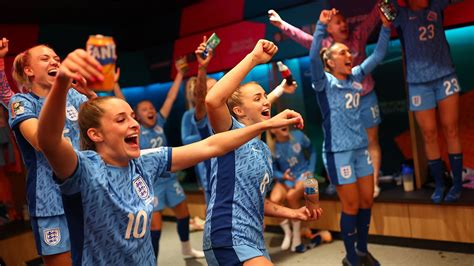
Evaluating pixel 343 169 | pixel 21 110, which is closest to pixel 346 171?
pixel 343 169

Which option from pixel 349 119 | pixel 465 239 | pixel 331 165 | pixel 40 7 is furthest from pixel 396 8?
pixel 40 7

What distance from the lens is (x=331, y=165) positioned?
3045 millimetres

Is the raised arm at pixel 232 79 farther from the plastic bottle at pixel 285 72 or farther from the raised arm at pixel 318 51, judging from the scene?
the raised arm at pixel 318 51

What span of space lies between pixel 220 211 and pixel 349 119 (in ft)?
4.87

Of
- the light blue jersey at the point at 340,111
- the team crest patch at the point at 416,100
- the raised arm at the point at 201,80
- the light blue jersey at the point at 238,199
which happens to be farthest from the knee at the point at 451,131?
the light blue jersey at the point at 238,199

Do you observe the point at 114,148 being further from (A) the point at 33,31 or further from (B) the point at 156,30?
(B) the point at 156,30

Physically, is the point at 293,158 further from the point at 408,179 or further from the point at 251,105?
the point at 251,105

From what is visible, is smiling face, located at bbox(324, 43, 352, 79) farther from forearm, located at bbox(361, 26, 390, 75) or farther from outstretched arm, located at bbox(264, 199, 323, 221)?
outstretched arm, located at bbox(264, 199, 323, 221)

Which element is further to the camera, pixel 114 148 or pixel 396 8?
pixel 396 8

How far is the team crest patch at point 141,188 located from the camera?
61.2 inches

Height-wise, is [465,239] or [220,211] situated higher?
[220,211]

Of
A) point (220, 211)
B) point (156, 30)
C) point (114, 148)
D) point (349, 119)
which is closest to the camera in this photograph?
point (114, 148)

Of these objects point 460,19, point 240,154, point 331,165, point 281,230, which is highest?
point 460,19

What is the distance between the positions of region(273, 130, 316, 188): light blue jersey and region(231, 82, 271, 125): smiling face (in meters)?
2.16
